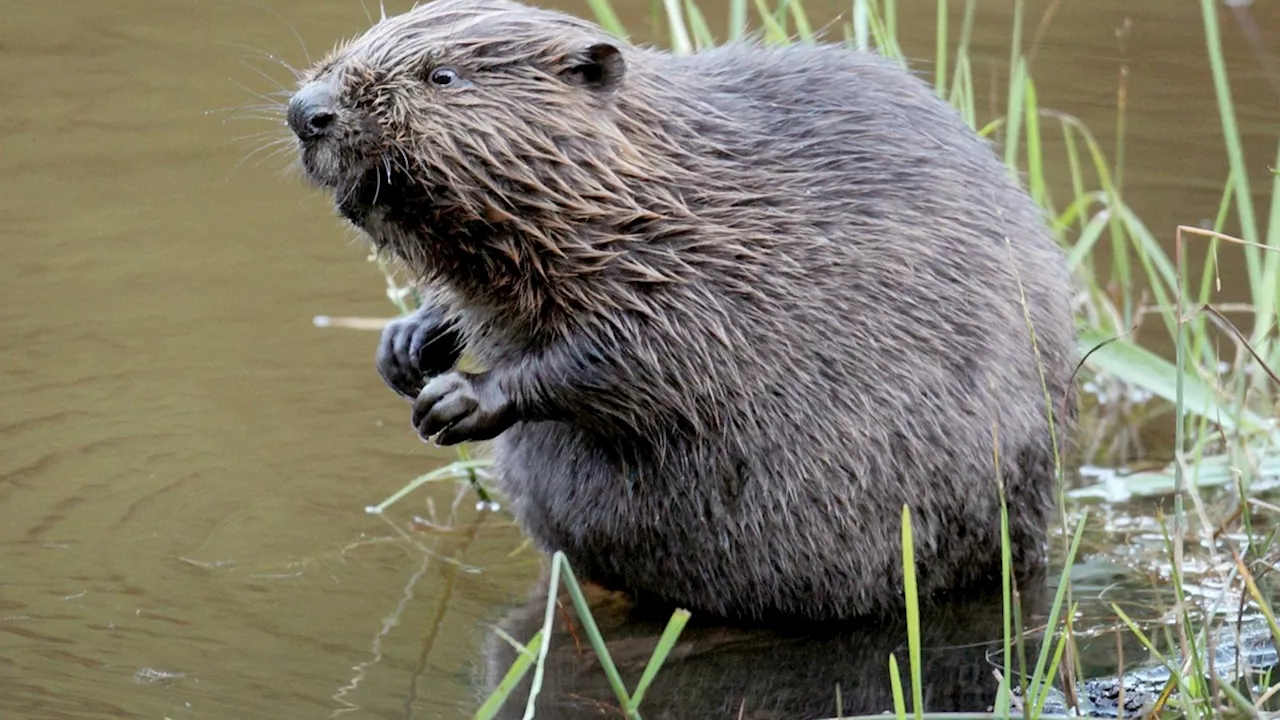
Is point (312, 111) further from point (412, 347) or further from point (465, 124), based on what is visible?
point (412, 347)

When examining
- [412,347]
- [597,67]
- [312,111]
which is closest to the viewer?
[312,111]

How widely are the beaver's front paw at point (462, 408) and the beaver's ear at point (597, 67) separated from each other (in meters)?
0.58

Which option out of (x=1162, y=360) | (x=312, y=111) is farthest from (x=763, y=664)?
(x=1162, y=360)

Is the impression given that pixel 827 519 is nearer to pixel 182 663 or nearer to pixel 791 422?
pixel 791 422

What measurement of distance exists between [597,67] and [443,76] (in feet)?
0.95

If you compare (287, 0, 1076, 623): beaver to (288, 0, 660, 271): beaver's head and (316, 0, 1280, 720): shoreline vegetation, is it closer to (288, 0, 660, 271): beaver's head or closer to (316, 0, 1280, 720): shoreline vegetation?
(288, 0, 660, 271): beaver's head

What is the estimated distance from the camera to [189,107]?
20.2 feet

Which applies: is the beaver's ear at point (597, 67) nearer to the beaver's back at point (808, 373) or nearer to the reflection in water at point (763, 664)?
the beaver's back at point (808, 373)

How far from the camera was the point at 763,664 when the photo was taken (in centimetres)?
353

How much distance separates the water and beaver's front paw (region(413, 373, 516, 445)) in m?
0.44

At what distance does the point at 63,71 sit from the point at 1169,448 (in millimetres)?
3904

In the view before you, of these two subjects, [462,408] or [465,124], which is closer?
[465,124]

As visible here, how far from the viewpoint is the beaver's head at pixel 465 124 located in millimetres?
3197

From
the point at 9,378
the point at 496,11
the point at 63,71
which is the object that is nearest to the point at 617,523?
the point at 496,11
